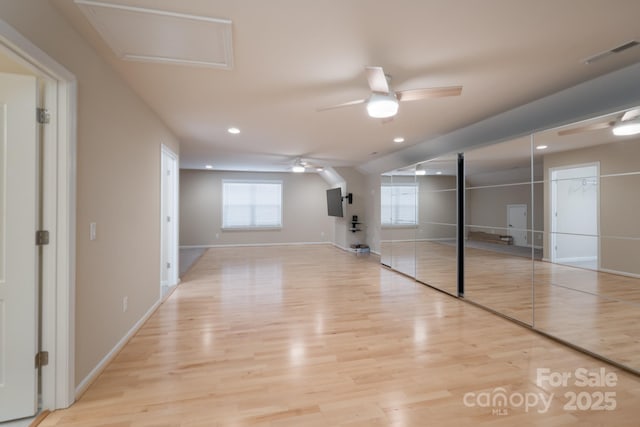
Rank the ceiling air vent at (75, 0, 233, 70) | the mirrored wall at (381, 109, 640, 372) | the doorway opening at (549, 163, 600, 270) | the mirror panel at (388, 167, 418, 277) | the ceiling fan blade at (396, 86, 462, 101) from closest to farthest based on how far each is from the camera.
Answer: the ceiling air vent at (75, 0, 233, 70)
the ceiling fan blade at (396, 86, 462, 101)
the mirrored wall at (381, 109, 640, 372)
the doorway opening at (549, 163, 600, 270)
the mirror panel at (388, 167, 418, 277)

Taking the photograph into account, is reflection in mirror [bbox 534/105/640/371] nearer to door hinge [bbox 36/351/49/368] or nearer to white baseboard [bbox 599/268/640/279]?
white baseboard [bbox 599/268/640/279]

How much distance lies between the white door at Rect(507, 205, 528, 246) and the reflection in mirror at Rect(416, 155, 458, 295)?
2.37 feet

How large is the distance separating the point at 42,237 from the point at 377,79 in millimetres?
2534

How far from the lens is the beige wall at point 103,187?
171 cm

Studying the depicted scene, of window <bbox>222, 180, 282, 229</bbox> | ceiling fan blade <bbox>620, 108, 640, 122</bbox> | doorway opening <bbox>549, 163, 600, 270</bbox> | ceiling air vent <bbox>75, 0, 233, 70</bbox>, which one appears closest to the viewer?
ceiling air vent <bbox>75, 0, 233, 70</bbox>

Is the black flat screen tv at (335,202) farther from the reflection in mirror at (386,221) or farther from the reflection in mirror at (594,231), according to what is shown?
the reflection in mirror at (594,231)

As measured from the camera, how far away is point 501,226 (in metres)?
3.90

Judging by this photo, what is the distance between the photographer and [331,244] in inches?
372

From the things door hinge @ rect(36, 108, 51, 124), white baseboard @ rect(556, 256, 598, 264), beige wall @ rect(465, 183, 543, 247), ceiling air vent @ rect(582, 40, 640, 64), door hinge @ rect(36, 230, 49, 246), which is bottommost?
white baseboard @ rect(556, 256, 598, 264)

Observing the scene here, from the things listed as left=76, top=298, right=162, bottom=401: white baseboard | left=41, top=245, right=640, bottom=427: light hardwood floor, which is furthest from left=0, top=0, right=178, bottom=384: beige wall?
left=41, top=245, right=640, bottom=427: light hardwood floor

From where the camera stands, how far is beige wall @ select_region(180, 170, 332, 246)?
8734 millimetres

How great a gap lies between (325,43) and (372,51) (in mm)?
377

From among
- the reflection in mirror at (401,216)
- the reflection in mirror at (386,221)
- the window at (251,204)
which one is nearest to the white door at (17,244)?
the reflection in mirror at (401,216)

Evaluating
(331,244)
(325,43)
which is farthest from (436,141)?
(331,244)
